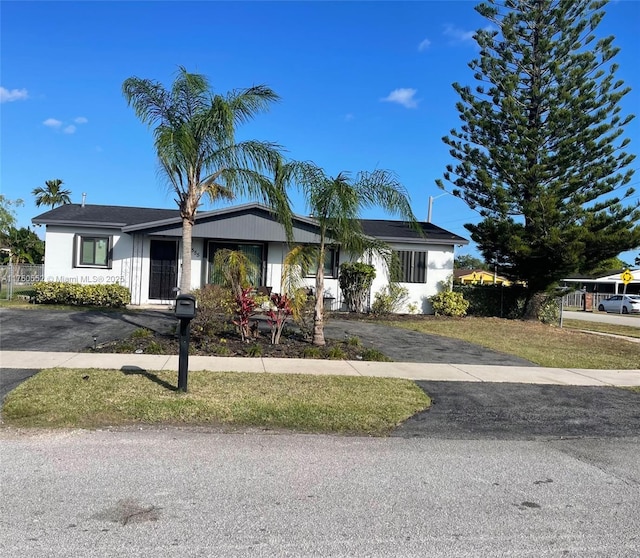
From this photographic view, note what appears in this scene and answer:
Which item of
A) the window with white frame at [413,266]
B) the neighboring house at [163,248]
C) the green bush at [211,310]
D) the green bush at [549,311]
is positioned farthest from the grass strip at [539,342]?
the green bush at [211,310]

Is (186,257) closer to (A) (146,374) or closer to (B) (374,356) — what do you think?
(A) (146,374)

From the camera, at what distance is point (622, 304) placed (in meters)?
40.7

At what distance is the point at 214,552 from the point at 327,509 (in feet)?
3.20

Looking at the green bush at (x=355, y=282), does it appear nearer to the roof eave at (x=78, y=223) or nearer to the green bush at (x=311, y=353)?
the roof eave at (x=78, y=223)

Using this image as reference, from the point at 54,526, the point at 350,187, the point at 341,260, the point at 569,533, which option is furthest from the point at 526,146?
the point at 54,526

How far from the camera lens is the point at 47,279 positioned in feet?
62.4

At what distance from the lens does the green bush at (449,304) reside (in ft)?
65.6

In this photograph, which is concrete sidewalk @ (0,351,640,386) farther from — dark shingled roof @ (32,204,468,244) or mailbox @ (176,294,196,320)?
dark shingled roof @ (32,204,468,244)

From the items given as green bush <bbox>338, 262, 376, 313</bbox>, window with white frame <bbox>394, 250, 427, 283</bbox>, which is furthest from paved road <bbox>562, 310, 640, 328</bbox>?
green bush <bbox>338, 262, 376, 313</bbox>

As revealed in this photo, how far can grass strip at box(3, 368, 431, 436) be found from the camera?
6.01 meters

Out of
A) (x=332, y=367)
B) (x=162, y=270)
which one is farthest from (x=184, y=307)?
(x=162, y=270)

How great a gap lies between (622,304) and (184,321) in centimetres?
4188

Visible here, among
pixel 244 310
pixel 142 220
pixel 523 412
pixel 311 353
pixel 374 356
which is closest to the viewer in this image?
pixel 523 412

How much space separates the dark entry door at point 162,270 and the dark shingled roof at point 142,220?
102 cm
